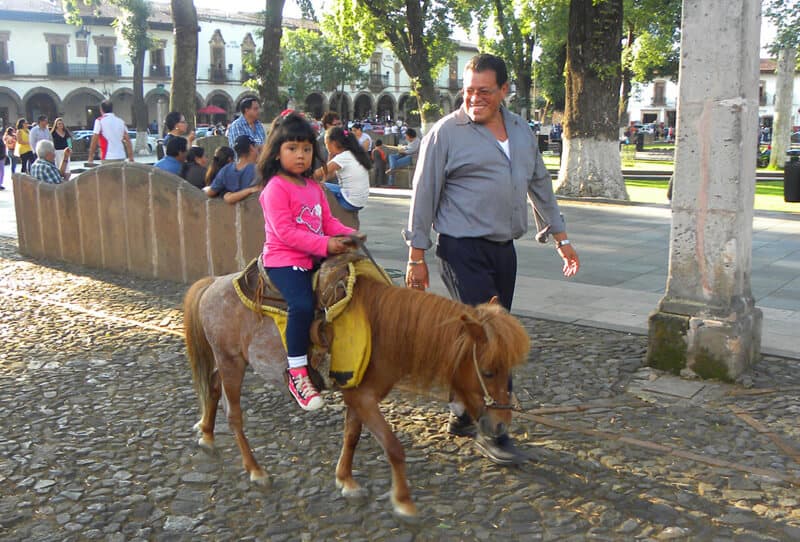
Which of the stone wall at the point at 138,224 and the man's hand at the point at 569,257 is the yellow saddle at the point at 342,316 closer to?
the man's hand at the point at 569,257

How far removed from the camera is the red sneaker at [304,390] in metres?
3.54

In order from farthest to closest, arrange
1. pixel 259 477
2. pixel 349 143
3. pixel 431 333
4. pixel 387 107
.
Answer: pixel 387 107, pixel 349 143, pixel 259 477, pixel 431 333

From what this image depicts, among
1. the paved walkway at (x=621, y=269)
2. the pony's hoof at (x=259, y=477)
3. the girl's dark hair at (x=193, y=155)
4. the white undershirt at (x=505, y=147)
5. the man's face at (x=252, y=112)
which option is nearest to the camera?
the pony's hoof at (x=259, y=477)

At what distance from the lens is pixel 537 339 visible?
6.20 metres

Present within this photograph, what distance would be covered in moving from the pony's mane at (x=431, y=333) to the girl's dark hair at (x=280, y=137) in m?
0.72

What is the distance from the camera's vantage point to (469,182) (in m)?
4.06

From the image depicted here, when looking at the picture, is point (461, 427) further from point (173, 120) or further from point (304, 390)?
point (173, 120)

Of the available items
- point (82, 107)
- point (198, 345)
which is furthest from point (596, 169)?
point (82, 107)

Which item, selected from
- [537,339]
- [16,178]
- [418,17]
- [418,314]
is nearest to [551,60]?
[418,17]

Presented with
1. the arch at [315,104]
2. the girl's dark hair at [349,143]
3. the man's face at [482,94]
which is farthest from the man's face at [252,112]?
the arch at [315,104]

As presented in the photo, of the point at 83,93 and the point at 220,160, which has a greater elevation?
the point at 83,93

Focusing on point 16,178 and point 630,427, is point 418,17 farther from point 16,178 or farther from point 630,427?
point 630,427

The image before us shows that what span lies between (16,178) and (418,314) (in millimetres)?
9619

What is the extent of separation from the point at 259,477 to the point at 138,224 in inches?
242
